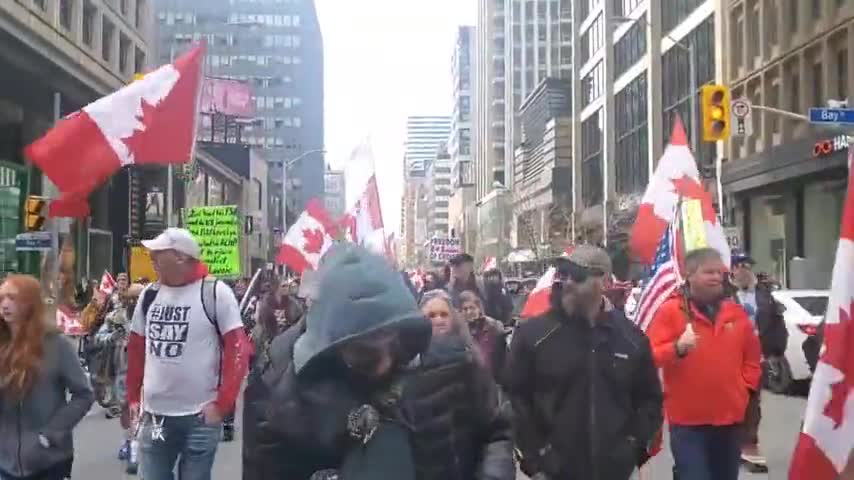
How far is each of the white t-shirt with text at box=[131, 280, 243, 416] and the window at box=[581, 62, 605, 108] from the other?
63.7 metres

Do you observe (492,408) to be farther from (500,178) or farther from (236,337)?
(500,178)

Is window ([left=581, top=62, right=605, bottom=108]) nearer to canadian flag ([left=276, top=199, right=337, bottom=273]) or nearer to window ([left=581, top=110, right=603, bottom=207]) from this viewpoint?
window ([left=581, top=110, right=603, bottom=207])

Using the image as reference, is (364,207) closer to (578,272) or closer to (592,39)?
(578,272)

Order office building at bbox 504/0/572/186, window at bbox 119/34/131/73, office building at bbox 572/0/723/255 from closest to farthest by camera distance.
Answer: window at bbox 119/34/131/73 → office building at bbox 572/0/723/255 → office building at bbox 504/0/572/186

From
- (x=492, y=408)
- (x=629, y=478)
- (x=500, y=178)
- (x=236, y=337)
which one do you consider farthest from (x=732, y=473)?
(x=500, y=178)

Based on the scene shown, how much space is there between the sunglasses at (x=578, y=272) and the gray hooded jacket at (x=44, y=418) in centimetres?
225

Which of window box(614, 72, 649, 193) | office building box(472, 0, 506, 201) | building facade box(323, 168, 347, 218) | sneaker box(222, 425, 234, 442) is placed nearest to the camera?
building facade box(323, 168, 347, 218)

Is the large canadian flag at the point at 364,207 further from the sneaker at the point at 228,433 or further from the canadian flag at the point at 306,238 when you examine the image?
the canadian flag at the point at 306,238

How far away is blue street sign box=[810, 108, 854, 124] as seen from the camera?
17.2 metres

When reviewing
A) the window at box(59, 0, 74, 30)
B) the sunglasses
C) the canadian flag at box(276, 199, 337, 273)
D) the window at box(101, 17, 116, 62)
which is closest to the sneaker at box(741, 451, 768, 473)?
the sunglasses

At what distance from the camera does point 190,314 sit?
592 cm

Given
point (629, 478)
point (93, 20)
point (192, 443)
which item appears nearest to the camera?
point (629, 478)

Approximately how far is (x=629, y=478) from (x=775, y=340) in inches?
319

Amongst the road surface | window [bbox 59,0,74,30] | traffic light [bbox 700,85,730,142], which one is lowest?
the road surface
